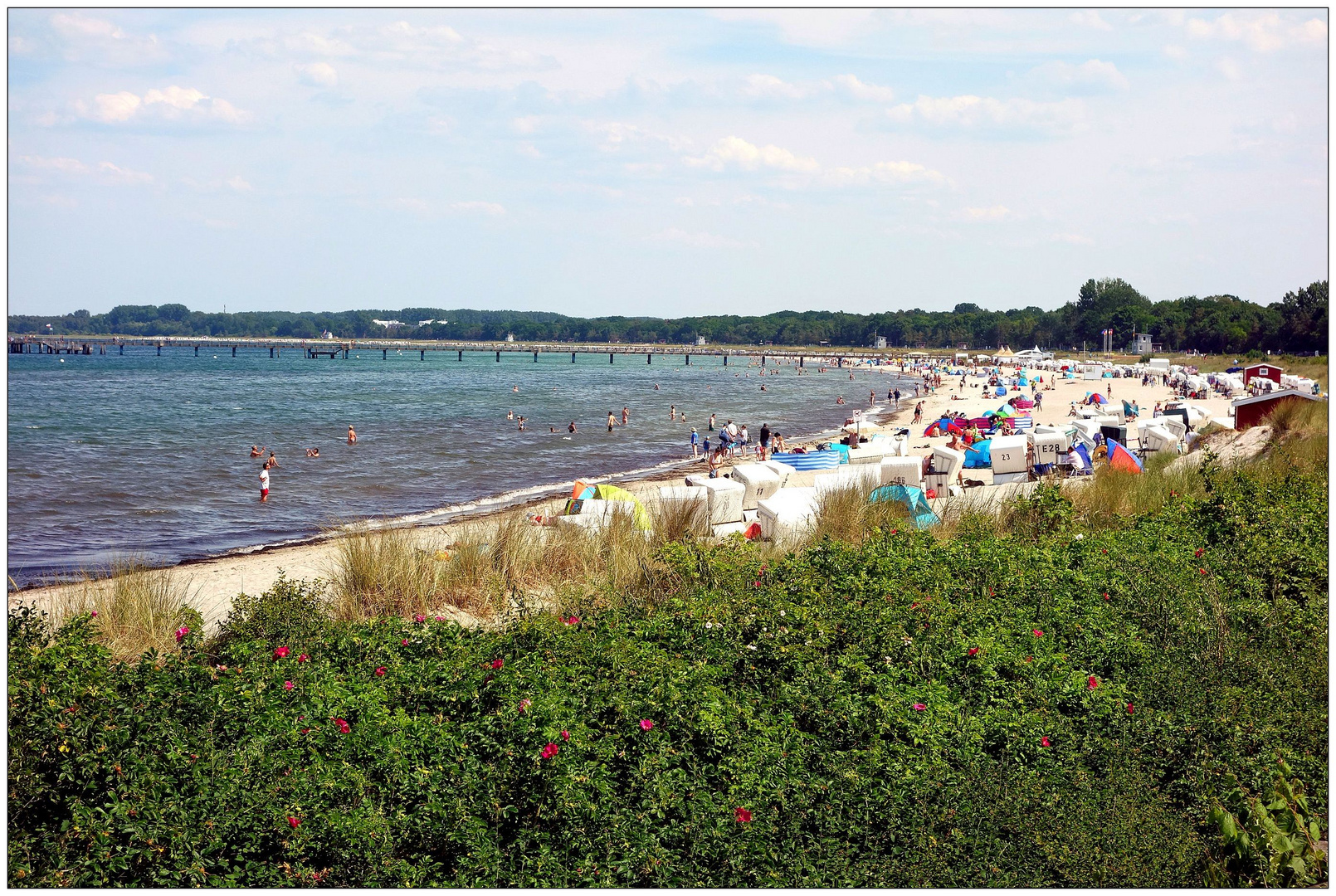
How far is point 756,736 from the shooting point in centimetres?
586

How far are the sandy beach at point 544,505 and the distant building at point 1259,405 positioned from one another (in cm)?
732

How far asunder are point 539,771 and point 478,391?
79.2 meters

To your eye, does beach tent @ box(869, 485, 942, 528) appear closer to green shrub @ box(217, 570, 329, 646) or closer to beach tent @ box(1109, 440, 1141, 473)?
beach tent @ box(1109, 440, 1141, 473)

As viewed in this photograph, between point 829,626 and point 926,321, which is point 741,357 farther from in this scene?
point 829,626

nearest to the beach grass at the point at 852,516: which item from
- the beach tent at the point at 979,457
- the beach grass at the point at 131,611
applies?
the beach grass at the point at 131,611

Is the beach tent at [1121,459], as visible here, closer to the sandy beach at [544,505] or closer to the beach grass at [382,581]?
the sandy beach at [544,505]

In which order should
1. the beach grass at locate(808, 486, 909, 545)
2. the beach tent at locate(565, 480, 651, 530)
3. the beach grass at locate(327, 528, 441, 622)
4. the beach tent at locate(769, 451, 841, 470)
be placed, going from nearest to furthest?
the beach grass at locate(327, 528, 441, 622), the beach grass at locate(808, 486, 909, 545), the beach tent at locate(565, 480, 651, 530), the beach tent at locate(769, 451, 841, 470)

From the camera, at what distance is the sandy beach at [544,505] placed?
46.0 ft

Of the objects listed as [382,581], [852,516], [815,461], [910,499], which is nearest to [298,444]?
[815,461]

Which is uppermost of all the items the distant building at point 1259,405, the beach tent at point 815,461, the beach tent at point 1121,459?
the distant building at point 1259,405

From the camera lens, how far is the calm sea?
23.3m

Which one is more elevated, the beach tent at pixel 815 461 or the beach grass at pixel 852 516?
the beach grass at pixel 852 516

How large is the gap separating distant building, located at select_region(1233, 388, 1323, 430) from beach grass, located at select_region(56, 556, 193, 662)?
25.5 metres

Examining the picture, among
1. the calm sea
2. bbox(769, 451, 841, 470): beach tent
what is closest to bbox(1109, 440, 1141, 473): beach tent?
bbox(769, 451, 841, 470): beach tent
